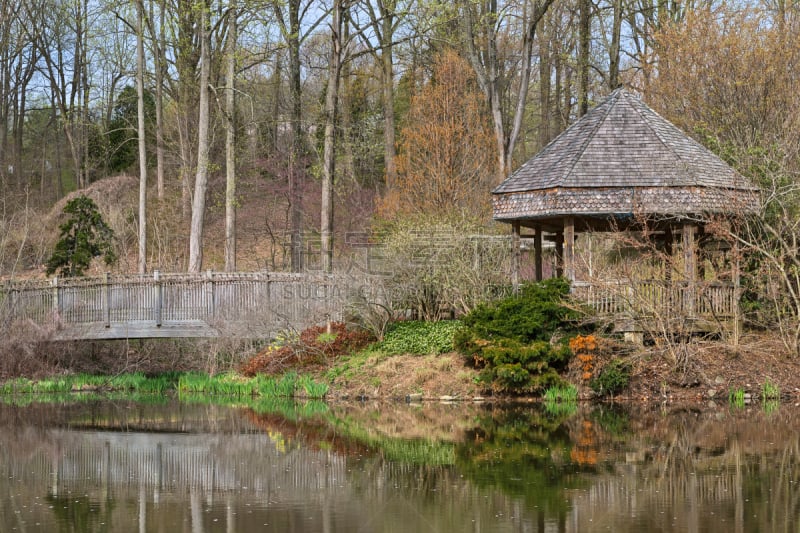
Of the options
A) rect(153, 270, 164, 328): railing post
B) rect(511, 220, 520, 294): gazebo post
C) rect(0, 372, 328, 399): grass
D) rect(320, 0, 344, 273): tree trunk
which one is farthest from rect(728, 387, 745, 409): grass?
rect(153, 270, 164, 328): railing post

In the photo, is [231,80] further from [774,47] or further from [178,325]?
[774,47]

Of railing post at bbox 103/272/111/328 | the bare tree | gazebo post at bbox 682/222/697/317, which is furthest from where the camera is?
the bare tree

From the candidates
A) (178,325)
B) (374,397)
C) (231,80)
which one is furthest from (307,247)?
(374,397)

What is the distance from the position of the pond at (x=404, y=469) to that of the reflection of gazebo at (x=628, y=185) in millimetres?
4237

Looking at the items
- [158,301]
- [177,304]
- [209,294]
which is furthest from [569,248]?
[158,301]

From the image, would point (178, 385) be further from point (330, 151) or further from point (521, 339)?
point (521, 339)

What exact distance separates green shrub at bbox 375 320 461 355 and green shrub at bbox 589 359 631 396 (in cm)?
322

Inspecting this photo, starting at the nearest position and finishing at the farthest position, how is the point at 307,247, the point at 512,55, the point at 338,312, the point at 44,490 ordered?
1. the point at 44,490
2. the point at 338,312
3. the point at 307,247
4. the point at 512,55

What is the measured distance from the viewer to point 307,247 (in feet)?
116

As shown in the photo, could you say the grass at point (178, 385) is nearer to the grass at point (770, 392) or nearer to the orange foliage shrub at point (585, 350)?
the orange foliage shrub at point (585, 350)

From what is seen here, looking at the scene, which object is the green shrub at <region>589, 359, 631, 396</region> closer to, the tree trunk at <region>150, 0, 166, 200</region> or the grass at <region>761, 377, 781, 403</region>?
the grass at <region>761, 377, 781, 403</region>

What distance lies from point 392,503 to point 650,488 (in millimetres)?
2943

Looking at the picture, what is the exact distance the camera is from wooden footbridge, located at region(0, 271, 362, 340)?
80.4 feet

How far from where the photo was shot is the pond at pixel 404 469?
1104 cm
